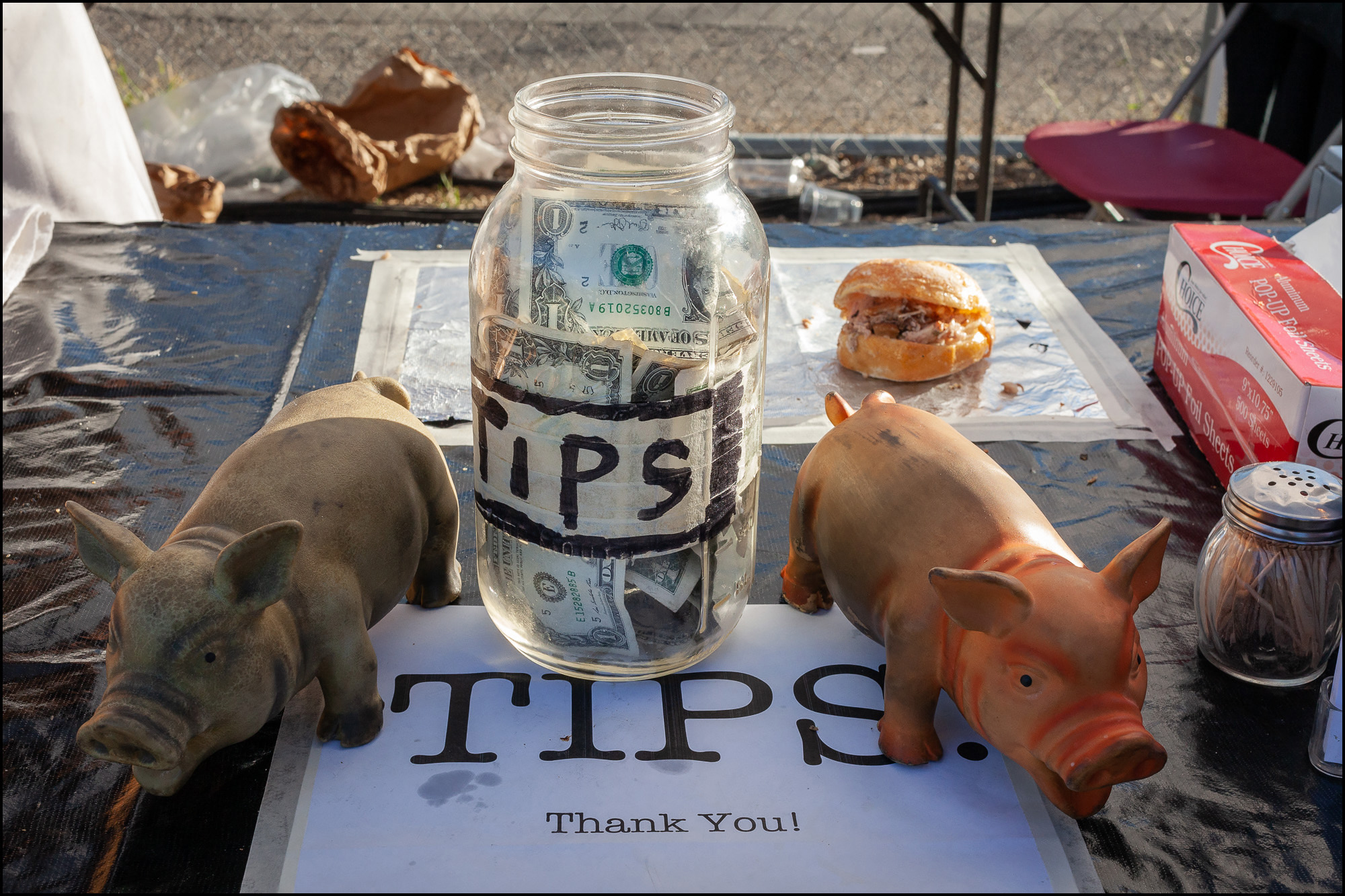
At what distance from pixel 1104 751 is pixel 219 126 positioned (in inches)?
166

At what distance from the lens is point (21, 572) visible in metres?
1.33

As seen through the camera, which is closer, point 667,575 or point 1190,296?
point 667,575

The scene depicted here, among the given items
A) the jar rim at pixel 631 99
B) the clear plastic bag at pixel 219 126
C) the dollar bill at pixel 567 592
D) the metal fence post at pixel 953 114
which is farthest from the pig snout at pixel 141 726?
the clear plastic bag at pixel 219 126

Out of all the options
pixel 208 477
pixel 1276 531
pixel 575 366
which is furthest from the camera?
pixel 208 477

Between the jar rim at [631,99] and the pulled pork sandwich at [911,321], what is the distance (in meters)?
0.86

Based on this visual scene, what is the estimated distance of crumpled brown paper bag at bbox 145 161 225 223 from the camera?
353cm

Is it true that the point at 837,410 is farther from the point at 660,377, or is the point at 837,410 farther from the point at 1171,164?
the point at 1171,164

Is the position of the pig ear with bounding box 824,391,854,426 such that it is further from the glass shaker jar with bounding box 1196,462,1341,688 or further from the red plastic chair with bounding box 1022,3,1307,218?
the red plastic chair with bounding box 1022,3,1307,218

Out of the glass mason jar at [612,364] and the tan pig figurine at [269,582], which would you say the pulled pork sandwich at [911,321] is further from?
the tan pig figurine at [269,582]

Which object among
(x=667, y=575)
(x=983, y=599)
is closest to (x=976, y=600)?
(x=983, y=599)

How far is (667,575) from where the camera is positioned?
1.05m

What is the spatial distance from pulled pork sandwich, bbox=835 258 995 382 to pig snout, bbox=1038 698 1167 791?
1056 millimetres

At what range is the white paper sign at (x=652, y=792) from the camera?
3.05 ft

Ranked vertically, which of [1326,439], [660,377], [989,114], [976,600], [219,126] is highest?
[660,377]
